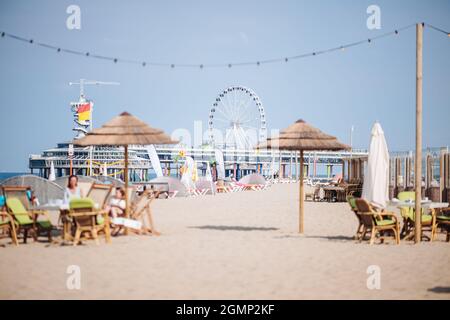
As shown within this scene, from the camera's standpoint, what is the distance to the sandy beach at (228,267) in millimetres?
5676

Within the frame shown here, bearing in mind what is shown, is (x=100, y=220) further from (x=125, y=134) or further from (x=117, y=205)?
(x=125, y=134)

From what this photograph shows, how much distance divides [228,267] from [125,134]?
377cm

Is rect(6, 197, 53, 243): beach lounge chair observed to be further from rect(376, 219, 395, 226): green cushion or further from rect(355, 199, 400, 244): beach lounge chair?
rect(376, 219, 395, 226): green cushion

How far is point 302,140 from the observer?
1049 centimetres

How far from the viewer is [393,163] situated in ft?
67.4

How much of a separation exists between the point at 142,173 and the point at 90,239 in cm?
9725

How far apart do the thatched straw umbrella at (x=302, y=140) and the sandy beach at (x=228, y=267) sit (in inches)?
60.3

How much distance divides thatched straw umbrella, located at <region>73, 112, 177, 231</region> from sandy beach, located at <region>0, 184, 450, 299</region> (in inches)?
62.1

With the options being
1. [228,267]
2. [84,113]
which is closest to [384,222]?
[228,267]

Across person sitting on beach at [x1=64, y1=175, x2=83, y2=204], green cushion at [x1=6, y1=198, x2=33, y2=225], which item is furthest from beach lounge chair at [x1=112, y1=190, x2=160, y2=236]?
green cushion at [x1=6, y1=198, x2=33, y2=225]

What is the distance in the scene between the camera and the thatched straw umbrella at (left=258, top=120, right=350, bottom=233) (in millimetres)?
10422

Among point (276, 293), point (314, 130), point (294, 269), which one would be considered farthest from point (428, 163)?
point (276, 293)
